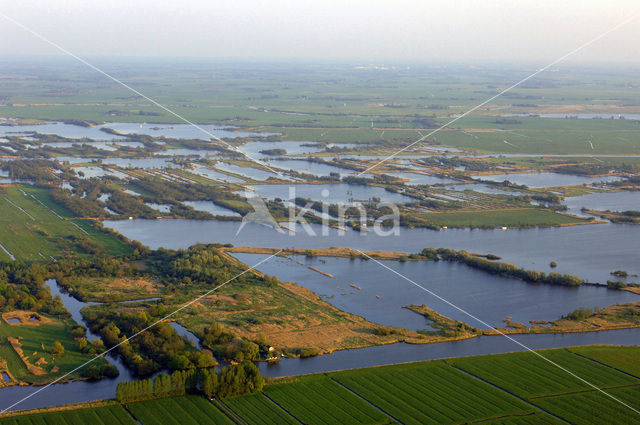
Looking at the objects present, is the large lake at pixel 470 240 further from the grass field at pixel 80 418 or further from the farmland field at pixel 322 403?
the grass field at pixel 80 418

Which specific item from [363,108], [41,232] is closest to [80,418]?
[41,232]

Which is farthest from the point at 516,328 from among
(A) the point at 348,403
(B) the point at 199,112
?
(B) the point at 199,112

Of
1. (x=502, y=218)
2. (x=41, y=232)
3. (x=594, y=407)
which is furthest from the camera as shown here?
(x=502, y=218)

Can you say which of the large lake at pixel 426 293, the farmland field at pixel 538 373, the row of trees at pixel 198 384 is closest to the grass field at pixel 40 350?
the row of trees at pixel 198 384

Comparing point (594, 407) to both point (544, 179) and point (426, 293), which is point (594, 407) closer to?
point (426, 293)

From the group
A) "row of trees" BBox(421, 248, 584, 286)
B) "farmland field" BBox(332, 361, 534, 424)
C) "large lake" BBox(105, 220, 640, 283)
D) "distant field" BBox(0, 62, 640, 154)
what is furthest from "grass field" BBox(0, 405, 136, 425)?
"distant field" BBox(0, 62, 640, 154)

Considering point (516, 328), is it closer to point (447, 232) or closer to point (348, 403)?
point (348, 403)
